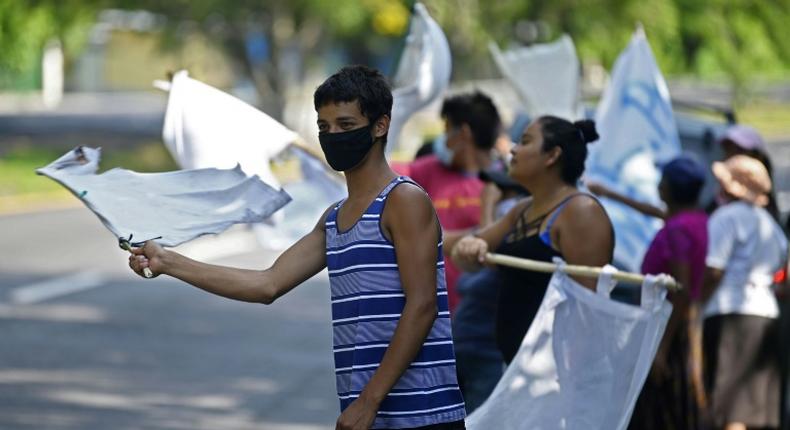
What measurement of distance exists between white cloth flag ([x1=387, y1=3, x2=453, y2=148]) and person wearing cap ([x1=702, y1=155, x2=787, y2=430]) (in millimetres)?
1391

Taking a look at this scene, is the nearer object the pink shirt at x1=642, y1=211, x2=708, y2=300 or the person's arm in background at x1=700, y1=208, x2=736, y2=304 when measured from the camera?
the pink shirt at x1=642, y1=211, x2=708, y2=300

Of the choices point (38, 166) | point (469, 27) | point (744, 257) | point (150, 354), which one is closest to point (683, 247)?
point (744, 257)

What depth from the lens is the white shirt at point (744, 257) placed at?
7039 mm

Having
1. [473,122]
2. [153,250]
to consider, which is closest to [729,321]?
[473,122]

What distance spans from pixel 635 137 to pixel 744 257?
1241 millimetres

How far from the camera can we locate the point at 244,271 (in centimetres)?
422

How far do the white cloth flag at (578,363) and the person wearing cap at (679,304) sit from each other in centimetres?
149

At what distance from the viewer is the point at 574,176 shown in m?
5.44

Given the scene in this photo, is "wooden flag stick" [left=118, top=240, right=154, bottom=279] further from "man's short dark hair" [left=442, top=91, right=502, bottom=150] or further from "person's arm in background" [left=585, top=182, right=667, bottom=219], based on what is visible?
"person's arm in background" [left=585, top=182, right=667, bottom=219]

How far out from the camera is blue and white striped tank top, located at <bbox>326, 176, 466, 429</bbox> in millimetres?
3986

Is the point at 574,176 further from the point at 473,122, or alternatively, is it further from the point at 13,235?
the point at 13,235

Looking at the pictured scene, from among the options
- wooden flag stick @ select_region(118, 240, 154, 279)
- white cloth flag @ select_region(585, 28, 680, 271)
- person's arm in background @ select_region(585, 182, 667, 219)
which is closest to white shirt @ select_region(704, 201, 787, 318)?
person's arm in background @ select_region(585, 182, 667, 219)

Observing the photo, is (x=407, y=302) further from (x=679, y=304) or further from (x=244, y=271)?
(x=679, y=304)

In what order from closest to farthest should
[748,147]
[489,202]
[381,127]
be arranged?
[381,127]
[489,202]
[748,147]
